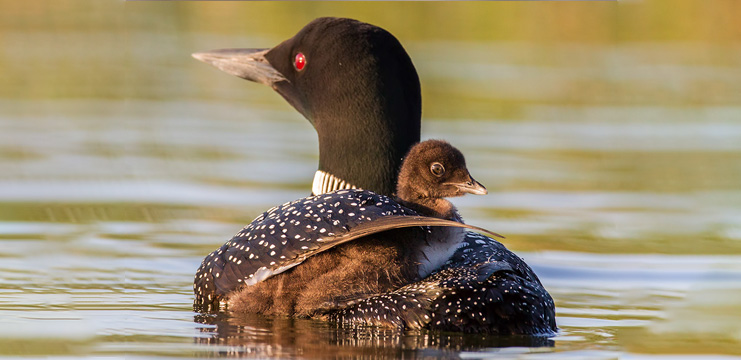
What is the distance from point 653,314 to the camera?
6.02 meters

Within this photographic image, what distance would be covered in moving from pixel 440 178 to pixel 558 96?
9508 mm

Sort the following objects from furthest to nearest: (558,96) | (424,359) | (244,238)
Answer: (558,96) < (244,238) < (424,359)

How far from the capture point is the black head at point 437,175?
5379 mm

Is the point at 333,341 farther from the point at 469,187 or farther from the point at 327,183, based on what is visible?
the point at 327,183

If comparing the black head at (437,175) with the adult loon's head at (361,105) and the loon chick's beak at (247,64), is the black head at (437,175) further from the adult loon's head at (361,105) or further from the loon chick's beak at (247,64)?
the loon chick's beak at (247,64)

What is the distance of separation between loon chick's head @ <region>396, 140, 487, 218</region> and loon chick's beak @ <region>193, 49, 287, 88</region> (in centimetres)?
183

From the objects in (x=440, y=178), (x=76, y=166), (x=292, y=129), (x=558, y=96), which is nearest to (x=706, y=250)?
(x=440, y=178)

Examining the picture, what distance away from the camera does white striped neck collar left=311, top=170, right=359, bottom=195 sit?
6.48 metres

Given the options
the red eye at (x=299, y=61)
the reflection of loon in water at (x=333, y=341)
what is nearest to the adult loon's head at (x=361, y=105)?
the red eye at (x=299, y=61)

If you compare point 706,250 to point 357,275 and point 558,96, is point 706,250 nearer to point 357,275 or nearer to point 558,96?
point 357,275

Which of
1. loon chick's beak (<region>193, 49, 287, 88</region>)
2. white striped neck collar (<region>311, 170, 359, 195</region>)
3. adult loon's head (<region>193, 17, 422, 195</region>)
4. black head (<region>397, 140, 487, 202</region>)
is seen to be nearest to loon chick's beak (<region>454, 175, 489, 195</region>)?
black head (<region>397, 140, 487, 202</region>)

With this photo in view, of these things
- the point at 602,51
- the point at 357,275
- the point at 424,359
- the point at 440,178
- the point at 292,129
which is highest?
the point at 602,51

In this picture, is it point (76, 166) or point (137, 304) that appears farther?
point (76, 166)

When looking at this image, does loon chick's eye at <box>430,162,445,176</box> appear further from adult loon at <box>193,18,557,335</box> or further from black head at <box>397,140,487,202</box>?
adult loon at <box>193,18,557,335</box>
